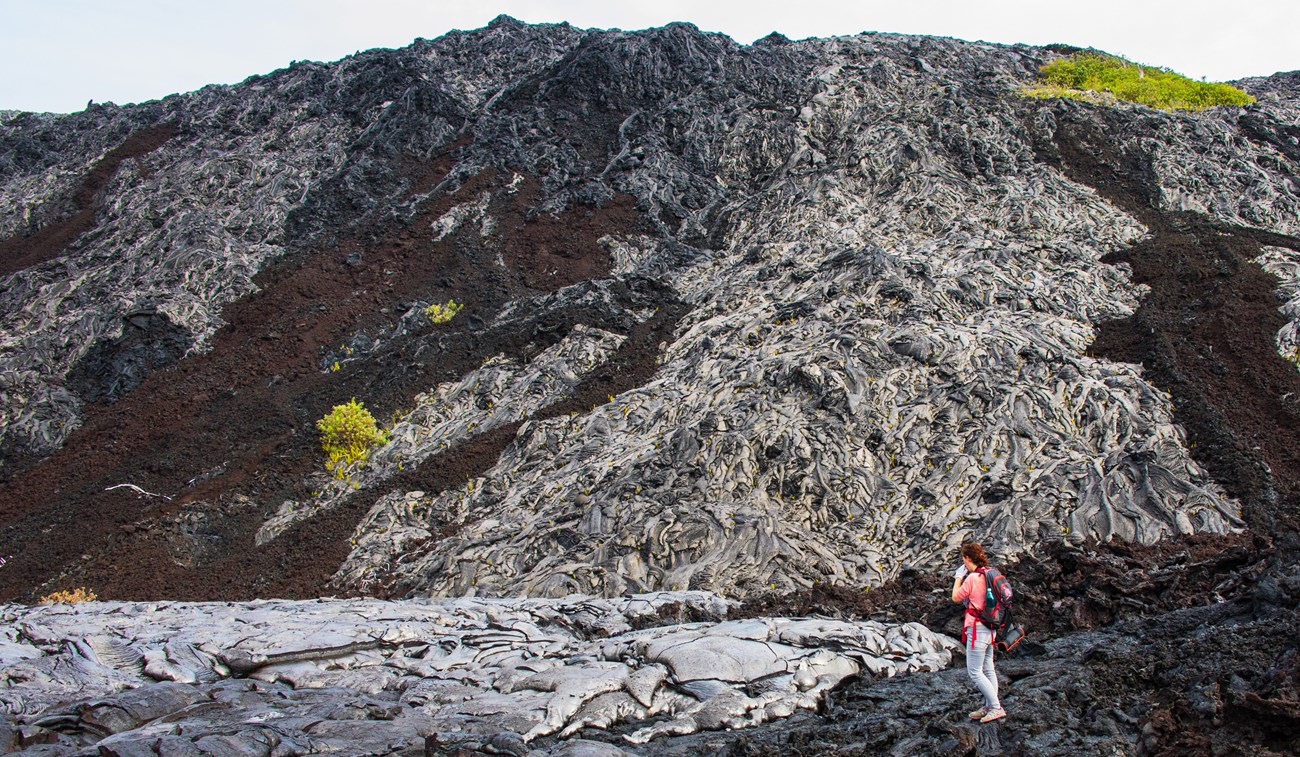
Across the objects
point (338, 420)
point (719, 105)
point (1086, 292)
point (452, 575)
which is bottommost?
point (452, 575)

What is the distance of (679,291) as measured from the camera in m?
25.5

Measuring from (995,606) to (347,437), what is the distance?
57.1 feet

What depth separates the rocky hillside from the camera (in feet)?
38.9

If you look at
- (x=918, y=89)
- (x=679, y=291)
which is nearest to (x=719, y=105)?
(x=918, y=89)

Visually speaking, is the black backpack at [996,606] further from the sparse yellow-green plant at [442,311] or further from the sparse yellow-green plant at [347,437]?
the sparse yellow-green plant at [442,311]

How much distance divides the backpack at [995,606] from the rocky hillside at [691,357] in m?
1.07

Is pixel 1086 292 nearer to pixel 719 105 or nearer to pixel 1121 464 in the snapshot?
pixel 1121 464

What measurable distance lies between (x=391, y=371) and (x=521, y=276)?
21.1ft

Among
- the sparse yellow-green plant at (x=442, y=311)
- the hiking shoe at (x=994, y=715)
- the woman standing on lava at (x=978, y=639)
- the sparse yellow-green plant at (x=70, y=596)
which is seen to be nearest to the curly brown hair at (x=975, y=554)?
the woman standing on lava at (x=978, y=639)

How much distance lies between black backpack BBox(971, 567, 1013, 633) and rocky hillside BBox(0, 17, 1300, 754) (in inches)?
42.2

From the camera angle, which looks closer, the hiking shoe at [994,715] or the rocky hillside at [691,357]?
the hiking shoe at [994,715]

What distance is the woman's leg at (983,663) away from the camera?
7.54 metres

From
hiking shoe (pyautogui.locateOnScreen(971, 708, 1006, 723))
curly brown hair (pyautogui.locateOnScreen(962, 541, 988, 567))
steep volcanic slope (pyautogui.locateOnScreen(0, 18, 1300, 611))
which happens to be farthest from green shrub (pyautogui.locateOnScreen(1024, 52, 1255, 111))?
hiking shoe (pyautogui.locateOnScreen(971, 708, 1006, 723))

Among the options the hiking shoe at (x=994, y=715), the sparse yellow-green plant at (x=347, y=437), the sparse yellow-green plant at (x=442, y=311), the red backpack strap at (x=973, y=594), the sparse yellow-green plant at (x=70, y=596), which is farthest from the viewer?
the sparse yellow-green plant at (x=442, y=311)
